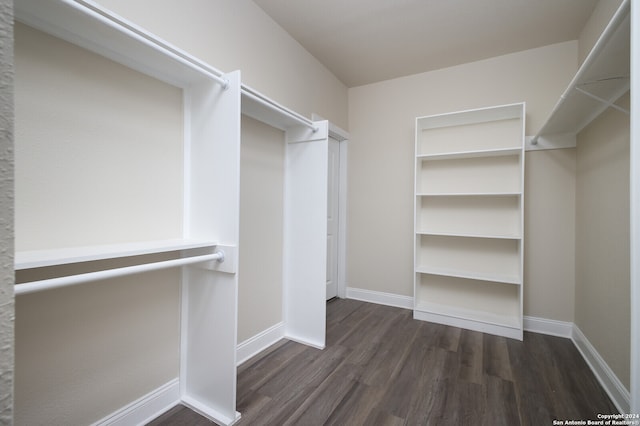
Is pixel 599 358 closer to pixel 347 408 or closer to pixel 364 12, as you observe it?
pixel 347 408

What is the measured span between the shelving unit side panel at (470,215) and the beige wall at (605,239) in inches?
19.3

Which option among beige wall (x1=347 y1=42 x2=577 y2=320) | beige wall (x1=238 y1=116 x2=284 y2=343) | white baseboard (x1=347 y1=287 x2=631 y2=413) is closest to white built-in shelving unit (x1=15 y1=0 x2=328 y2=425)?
beige wall (x1=238 y1=116 x2=284 y2=343)

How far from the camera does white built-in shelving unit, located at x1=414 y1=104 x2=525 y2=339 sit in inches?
106

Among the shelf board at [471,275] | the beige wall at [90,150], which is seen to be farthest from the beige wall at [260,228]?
the shelf board at [471,275]

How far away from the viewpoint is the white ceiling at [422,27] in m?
2.20

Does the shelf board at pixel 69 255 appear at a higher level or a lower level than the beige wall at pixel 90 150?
lower

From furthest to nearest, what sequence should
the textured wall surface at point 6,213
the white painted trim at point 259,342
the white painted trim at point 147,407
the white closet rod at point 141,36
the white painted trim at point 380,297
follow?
the white painted trim at point 380,297 → the white painted trim at point 259,342 → the white painted trim at point 147,407 → the white closet rod at point 141,36 → the textured wall surface at point 6,213

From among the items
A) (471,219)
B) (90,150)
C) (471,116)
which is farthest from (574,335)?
(90,150)

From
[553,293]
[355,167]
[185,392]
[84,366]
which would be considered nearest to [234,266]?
[84,366]

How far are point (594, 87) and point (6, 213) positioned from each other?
2.39m

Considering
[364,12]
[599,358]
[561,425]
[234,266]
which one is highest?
[364,12]

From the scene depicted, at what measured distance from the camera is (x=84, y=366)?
129cm

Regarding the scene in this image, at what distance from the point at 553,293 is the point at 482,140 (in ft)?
5.12

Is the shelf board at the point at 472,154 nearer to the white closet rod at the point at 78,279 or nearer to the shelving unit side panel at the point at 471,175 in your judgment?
the shelving unit side panel at the point at 471,175
